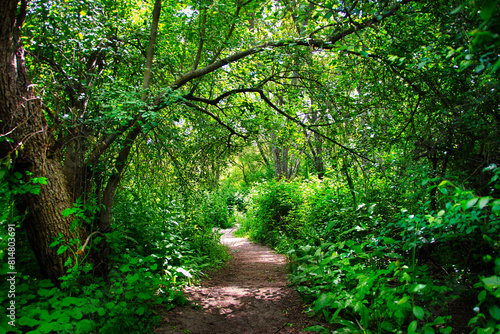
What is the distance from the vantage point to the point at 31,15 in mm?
3646

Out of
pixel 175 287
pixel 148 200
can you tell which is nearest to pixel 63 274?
pixel 175 287

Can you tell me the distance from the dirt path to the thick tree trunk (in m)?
1.58

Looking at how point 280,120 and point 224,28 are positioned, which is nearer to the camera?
point 224,28

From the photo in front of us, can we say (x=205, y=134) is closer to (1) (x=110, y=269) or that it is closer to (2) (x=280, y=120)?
(2) (x=280, y=120)

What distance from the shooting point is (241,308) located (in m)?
3.85

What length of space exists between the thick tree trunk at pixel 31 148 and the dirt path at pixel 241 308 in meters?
1.58

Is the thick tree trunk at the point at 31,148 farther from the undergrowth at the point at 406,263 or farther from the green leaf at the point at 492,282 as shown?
the green leaf at the point at 492,282

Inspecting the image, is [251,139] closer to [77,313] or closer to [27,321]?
[77,313]

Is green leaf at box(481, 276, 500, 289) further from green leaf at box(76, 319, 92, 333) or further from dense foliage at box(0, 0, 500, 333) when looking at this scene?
green leaf at box(76, 319, 92, 333)

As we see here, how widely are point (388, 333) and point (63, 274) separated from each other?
346cm

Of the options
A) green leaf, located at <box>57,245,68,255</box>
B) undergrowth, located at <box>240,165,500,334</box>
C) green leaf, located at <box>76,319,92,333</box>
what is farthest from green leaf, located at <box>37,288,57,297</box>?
undergrowth, located at <box>240,165,500,334</box>

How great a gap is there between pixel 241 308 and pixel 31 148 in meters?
3.25

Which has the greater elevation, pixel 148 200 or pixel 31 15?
pixel 31 15

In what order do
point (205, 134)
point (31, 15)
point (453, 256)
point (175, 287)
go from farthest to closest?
1. point (205, 134)
2. point (175, 287)
3. point (31, 15)
4. point (453, 256)
